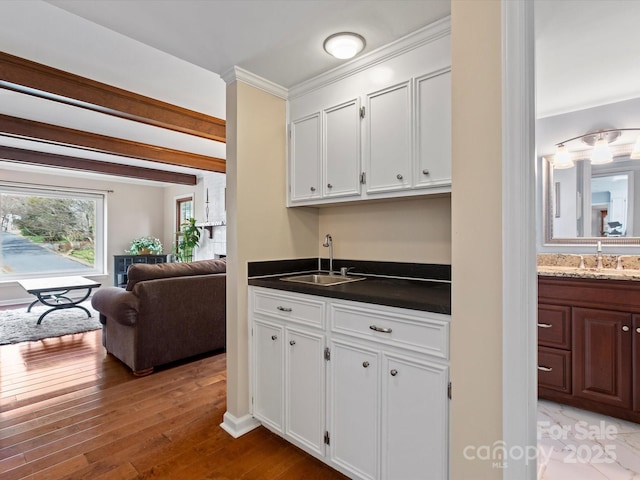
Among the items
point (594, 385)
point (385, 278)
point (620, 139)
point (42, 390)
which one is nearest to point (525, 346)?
point (385, 278)

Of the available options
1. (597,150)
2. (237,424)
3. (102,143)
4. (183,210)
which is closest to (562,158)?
(597,150)

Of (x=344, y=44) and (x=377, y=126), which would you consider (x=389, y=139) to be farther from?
(x=344, y=44)

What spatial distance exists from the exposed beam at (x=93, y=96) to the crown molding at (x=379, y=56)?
155 cm

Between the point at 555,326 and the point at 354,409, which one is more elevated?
the point at 555,326

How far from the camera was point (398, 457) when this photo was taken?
1.45 metres

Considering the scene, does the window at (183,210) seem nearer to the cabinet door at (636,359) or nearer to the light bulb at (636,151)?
the light bulb at (636,151)

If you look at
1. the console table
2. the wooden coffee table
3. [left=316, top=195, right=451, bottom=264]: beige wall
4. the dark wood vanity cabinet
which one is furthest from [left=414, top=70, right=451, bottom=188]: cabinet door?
the console table

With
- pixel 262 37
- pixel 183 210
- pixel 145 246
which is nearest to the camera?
pixel 262 37

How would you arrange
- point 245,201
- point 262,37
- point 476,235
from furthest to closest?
1. point 245,201
2. point 262,37
3. point 476,235

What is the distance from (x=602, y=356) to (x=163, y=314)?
3373 millimetres

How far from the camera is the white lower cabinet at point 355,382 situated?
4.44 ft

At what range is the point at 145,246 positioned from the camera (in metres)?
6.96

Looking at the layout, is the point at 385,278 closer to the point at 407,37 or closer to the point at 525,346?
the point at 525,346

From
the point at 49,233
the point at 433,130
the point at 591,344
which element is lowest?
the point at 591,344
